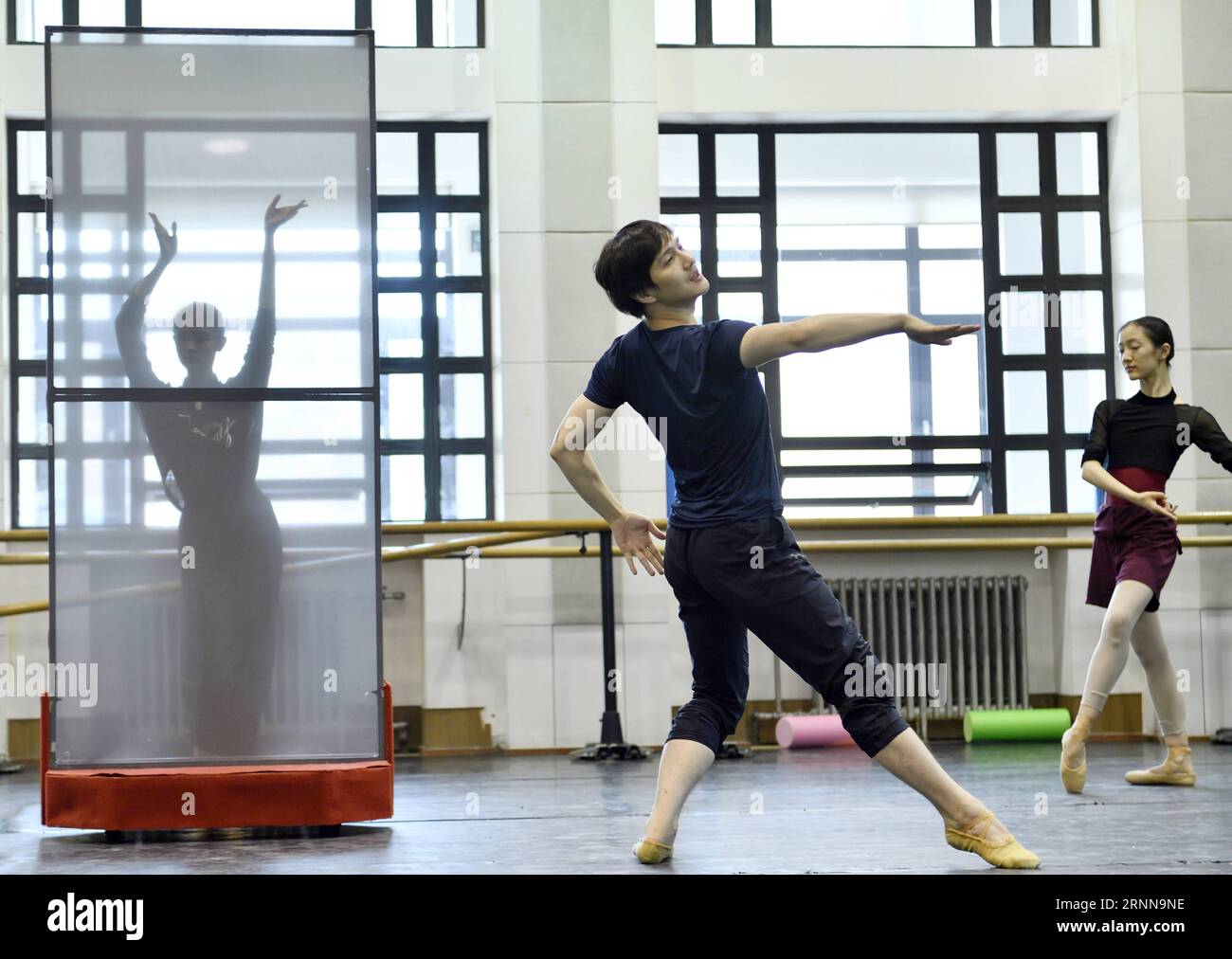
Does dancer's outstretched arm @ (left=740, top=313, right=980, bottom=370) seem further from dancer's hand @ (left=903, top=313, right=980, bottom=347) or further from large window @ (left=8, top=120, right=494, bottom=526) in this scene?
large window @ (left=8, top=120, right=494, bottom=526)

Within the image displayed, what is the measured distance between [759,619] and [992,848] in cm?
68

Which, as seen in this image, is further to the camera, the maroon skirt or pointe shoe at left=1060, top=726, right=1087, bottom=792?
the maroon skirt

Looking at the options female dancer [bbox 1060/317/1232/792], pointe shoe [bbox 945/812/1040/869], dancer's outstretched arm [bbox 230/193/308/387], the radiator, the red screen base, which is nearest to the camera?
pointe shoe [bbox 945/812/1040/869]

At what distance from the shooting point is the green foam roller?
7.21 meters

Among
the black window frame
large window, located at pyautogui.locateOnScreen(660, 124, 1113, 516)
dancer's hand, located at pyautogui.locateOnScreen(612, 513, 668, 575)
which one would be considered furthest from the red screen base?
large window, located at pyautogui.locateOnScreen(660, 124, 1113, 516)

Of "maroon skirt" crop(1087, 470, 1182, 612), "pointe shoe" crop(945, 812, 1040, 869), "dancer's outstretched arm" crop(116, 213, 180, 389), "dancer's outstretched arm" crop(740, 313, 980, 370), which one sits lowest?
"pointe shoe" crop(945, 812, 1040, 869)

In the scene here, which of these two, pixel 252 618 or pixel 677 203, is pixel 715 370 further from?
pixel 677 203

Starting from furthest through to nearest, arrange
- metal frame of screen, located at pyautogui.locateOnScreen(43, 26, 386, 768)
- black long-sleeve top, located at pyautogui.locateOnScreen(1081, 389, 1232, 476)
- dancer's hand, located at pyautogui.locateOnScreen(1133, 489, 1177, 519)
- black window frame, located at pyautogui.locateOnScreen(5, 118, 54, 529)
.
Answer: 1. black window frame, located at pyautogui.locateOnScreen(5, 118, 54, 529)
2. black long-sleeve top, located at pyautogui.locateOnScreen(1081, 389, 1232, 476)
3. dancer's hand, located at pyautogui.locateOnScreen(1133, 489, 1177, 519)
4. metal frame of screen, located at pyautogui.locateOnScreen(43, 26, 386, 768)

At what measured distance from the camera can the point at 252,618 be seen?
419 cm

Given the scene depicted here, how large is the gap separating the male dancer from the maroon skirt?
213 cm

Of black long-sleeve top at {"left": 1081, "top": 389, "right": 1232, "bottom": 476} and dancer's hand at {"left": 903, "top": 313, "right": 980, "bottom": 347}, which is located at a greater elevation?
dancer's hand at {"left": 903, "top": 313, "right": 980, "bottom": 347}

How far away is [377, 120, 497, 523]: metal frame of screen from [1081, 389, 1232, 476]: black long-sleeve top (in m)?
3.55

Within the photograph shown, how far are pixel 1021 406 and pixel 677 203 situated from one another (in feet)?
7.15

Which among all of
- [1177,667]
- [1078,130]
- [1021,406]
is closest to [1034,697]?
[1177,667]
